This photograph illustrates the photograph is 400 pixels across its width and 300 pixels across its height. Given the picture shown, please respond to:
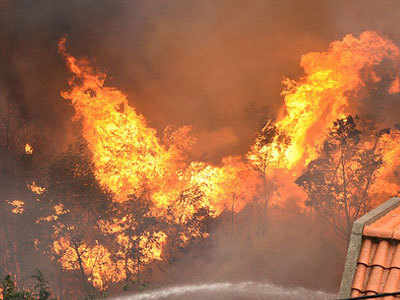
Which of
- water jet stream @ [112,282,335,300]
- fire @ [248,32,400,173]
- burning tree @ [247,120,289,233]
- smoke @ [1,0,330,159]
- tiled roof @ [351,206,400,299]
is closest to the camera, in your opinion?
tiled roof @ [351,206,400,299]

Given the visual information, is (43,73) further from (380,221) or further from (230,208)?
(380,221)

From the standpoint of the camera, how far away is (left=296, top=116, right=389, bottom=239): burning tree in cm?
1051

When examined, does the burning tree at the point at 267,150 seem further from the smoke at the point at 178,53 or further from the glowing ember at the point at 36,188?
the glowing ember at the point at 36,188

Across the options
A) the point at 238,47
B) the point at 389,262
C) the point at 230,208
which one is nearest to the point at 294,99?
the point at 238,47

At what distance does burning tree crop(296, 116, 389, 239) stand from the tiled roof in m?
7.40

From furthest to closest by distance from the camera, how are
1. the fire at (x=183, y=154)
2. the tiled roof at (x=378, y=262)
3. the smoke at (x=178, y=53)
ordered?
1. the smoke at (x=178, y=53)
2. the fire at (x=183, y=154)
3. the tiled roof at (x=378, y=262)

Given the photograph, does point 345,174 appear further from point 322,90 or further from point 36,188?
point 36,188

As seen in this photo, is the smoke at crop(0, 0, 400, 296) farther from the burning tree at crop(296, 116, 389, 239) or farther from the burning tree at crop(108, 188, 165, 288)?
the burning tree at crop(108, 188, 165, 288)

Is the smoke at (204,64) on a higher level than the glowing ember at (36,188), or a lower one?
higher

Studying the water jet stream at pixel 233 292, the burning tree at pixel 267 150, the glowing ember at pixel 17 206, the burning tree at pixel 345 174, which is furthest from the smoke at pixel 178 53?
the water jet stream at pixel 233 292

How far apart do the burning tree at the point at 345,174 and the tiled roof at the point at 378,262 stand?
24.3 feet

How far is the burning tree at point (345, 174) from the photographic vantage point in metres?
10.5

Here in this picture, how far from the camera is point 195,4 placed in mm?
11500

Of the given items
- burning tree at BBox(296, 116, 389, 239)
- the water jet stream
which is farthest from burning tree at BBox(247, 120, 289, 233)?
the water jet stream
